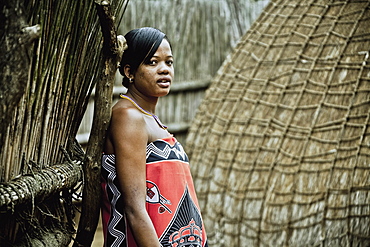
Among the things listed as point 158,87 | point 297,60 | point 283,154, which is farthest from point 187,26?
point 158,87

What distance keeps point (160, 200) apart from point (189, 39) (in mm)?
5071

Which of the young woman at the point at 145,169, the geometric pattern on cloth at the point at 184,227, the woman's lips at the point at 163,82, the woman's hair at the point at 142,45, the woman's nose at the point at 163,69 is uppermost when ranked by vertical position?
the woman's hair at the point at 142,45

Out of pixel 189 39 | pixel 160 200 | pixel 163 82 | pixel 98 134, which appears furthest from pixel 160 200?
pixel 189 39

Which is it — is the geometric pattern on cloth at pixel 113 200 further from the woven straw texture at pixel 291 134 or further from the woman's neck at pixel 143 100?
the woven straw texture at pixel 291 134

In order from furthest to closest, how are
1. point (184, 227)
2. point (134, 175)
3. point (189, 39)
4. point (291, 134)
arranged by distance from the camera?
point (189, 39) → point (291, 134) → point (184, 227) → point (134, 175)

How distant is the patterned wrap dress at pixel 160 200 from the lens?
1.70m

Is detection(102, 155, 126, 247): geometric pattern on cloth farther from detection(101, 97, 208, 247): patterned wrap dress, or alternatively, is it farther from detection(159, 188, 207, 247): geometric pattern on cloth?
detection(159, 188, 207, 247): geometric pattern on cloth

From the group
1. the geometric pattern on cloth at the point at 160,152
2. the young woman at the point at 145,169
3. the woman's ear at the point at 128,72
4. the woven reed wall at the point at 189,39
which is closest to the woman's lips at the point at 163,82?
the young woman at the point at 145,169

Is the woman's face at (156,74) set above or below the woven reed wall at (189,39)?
above

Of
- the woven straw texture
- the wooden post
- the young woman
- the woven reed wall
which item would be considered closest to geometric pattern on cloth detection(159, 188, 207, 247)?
the young woman

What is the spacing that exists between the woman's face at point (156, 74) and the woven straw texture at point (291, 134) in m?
2.00

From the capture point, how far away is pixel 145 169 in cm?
168

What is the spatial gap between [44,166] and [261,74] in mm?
2854

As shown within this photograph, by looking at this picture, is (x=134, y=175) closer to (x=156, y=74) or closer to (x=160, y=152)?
(x=160, y=152)
